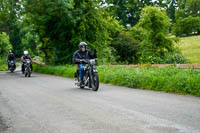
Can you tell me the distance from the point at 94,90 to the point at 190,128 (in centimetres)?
737

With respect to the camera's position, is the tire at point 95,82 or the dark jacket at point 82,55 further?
the dark jacket at point 82,55

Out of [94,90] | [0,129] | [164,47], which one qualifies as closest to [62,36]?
[164,47]

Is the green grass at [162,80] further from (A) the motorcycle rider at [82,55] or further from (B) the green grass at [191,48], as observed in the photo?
(B) the green grass at [191,48]

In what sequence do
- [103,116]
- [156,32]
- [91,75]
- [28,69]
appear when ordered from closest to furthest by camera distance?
[103,116] < [91,75] < [28,69] < [156,32]

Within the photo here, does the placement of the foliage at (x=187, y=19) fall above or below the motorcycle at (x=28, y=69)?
above

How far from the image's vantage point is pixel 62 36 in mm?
28484

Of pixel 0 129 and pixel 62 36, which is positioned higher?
pixel 62 36

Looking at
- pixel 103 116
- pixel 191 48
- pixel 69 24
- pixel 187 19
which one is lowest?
pixel 103 116

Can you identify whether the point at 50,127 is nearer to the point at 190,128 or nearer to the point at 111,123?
the point at 111,123

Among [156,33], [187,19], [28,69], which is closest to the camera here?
[28,69]

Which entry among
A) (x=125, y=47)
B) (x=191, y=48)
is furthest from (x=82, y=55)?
(x=191, y=48)

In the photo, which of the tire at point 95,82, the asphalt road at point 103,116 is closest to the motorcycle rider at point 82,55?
the tire at point 95,82

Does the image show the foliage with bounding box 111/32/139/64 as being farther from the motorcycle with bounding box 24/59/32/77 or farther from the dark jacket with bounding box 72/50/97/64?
the dark jacket with bounding box 72/50/97/64

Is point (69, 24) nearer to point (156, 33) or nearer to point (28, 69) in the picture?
point (28, 69)
